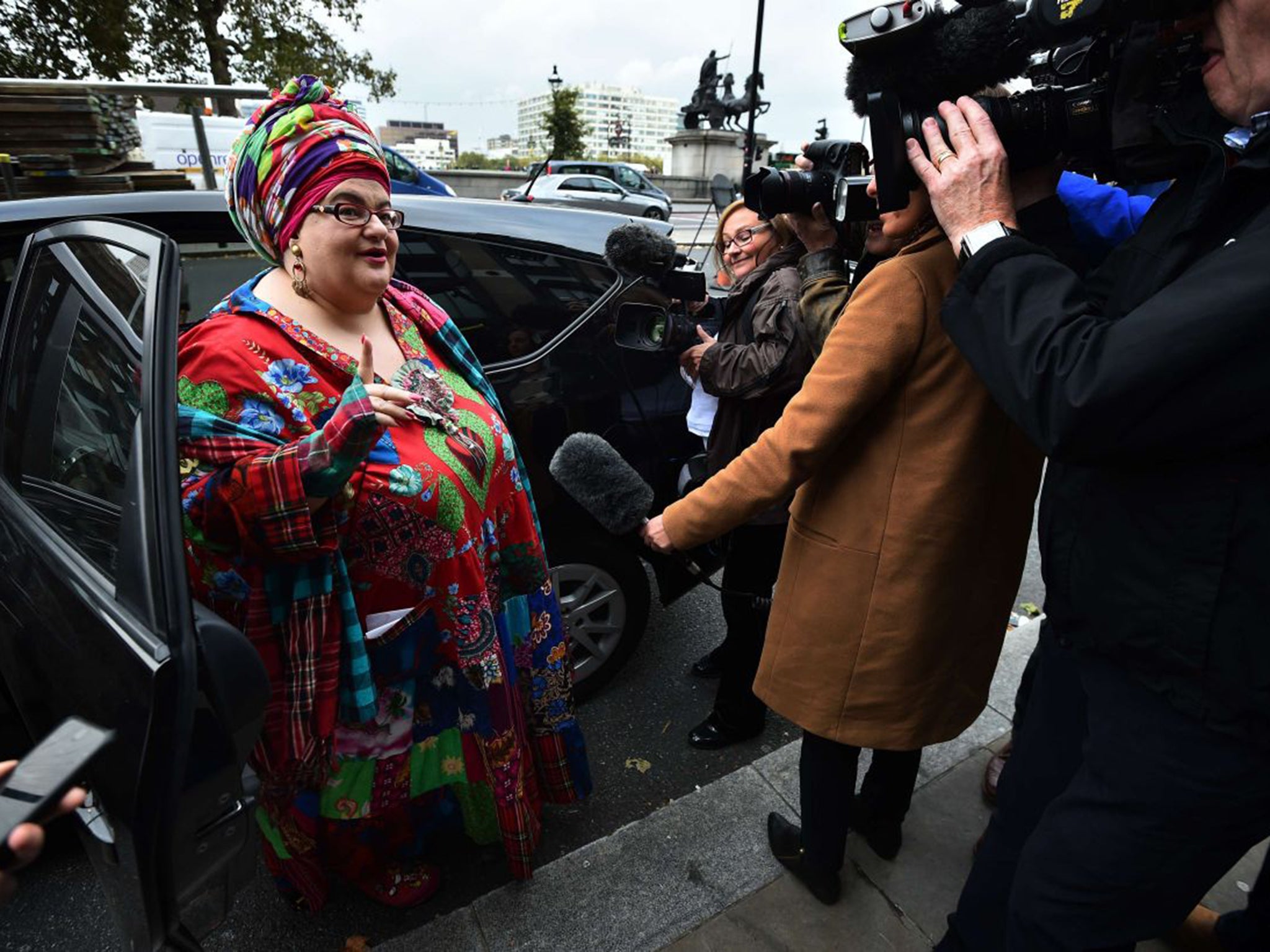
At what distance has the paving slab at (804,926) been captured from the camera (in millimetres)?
1736

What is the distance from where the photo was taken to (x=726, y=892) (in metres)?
1.87

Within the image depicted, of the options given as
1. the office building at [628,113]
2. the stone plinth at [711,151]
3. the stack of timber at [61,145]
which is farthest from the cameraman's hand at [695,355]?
the office building at [628,113]

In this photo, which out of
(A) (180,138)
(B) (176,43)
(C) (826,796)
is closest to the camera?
(C) (826,796)

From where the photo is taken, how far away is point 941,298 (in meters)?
1.24

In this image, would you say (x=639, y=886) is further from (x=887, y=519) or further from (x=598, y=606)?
(x=887, y=519)

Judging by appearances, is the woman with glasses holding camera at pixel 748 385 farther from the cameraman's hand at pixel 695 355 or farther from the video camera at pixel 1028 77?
the video camera at pixel 1028 77

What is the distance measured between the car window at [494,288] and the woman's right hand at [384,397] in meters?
0.89

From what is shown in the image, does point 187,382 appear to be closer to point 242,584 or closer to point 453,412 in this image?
point 242,584

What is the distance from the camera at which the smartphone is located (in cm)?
67

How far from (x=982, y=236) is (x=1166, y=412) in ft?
1.14

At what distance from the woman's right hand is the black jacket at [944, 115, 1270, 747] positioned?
953 millimetres

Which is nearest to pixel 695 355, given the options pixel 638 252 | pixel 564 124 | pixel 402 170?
pixel 638 252

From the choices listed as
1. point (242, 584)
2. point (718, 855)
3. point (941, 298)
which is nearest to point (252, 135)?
point (242, 584)

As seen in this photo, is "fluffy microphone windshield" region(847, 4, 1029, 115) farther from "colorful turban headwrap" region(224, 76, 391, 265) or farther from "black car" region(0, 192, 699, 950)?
"black car" region(0, 192, 699, 950)
